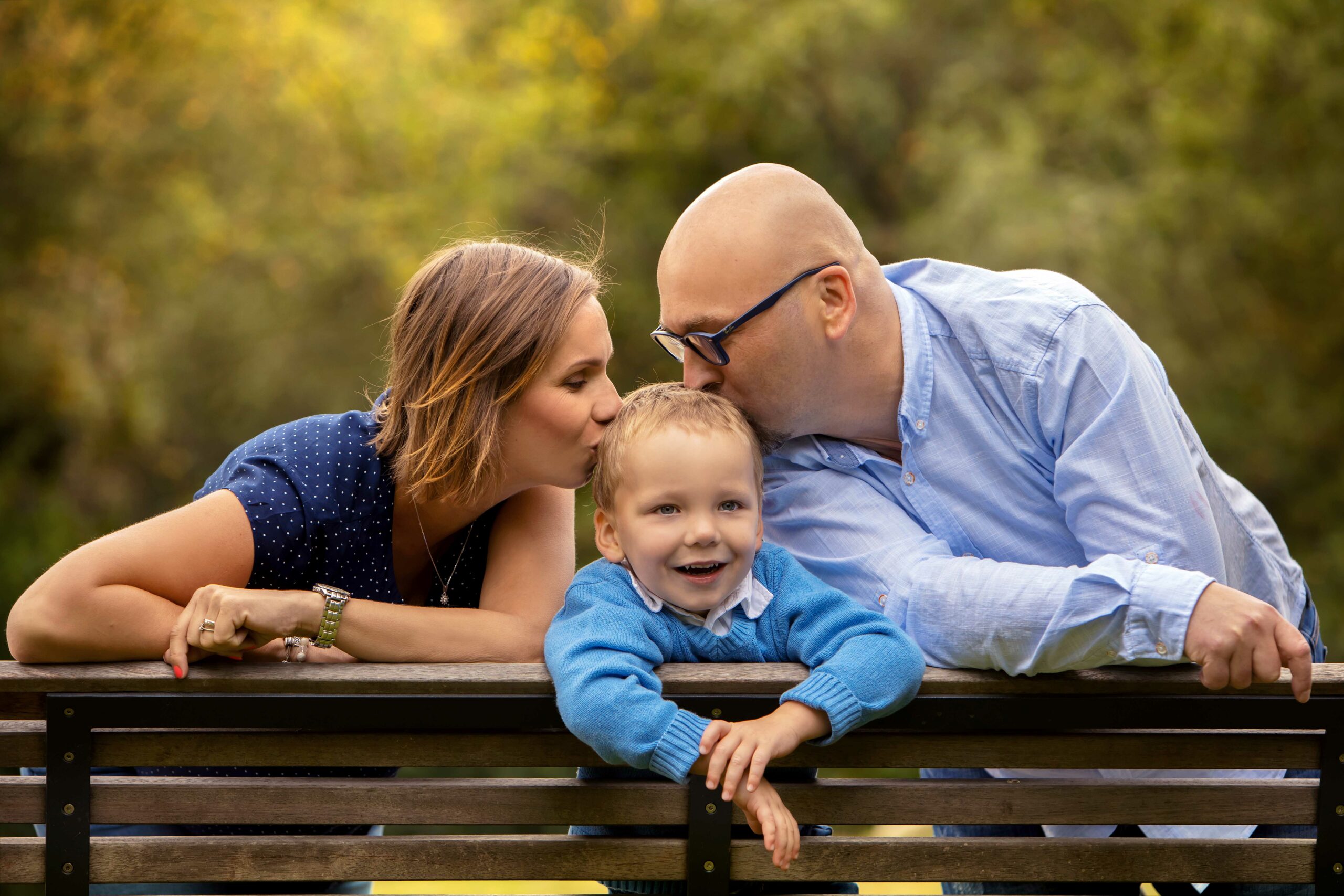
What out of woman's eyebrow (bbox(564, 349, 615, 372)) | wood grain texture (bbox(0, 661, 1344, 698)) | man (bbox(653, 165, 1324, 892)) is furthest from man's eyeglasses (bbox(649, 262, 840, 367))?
wood grain texture (bbox(0, 661, 1344, 698))

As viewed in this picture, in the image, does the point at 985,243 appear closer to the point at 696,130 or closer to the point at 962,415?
the point at 696,130

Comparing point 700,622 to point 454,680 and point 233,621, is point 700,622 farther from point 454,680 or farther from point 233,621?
point 233,621

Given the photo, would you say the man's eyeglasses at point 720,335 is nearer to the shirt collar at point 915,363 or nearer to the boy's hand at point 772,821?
the shirt collar at point 915,363

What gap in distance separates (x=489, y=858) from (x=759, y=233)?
110cm

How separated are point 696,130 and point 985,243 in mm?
2591

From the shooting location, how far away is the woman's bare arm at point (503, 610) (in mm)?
1878

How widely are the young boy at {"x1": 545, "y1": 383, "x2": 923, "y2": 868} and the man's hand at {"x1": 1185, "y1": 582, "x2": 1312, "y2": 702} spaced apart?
14.1 inches

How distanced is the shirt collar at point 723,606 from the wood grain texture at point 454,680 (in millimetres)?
Result: 136

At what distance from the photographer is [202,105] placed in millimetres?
9820

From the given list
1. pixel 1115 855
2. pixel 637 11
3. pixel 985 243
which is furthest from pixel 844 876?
pixel 637 11

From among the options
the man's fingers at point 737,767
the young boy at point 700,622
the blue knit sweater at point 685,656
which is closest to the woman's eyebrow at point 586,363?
the young boy at point 700,622

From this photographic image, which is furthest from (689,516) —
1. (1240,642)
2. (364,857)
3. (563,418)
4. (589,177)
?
(589,177)

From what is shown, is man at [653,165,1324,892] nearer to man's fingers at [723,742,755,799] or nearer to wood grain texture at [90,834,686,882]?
man's fingers at [723,742,755,799]

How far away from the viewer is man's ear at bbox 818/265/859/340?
7.47 ft
